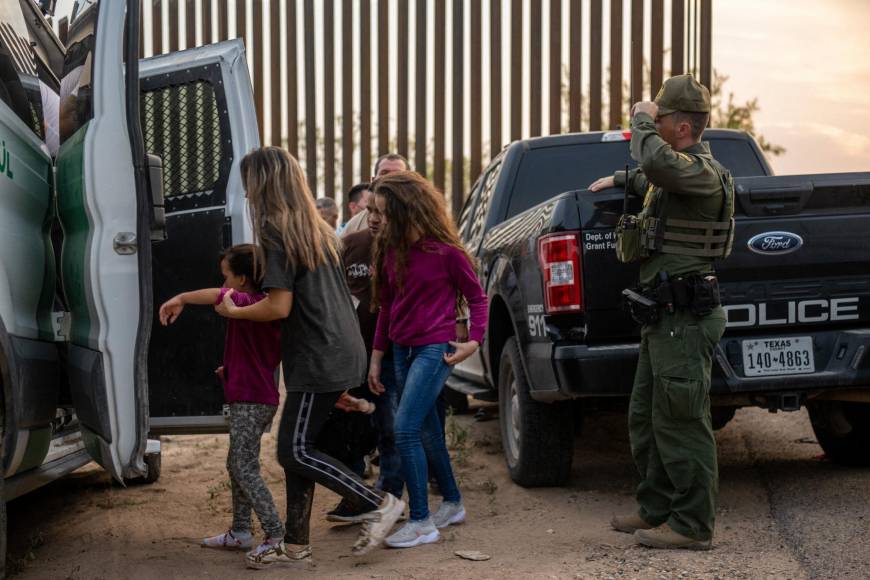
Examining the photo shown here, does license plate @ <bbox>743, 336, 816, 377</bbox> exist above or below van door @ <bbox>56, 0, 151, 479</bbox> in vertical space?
below

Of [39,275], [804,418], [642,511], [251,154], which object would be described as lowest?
[804,418]

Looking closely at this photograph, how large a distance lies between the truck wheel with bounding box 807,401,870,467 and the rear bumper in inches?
30.0

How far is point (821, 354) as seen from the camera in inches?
203

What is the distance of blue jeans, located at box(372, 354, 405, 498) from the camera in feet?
19.0

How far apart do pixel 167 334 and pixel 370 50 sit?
685cm

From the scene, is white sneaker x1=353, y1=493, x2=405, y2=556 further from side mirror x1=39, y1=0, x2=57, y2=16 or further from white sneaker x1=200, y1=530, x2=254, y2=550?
side mirror x1=39, y1=0, x2=57, y2=16

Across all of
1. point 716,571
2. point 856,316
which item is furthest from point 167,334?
point 856,316

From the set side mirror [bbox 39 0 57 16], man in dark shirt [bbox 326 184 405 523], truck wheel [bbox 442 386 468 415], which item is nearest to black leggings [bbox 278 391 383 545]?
man in dark shirt [bbox 326 184 405 523]

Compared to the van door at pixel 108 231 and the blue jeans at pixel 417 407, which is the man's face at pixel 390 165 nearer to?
the blue jeans at pixel 417 407

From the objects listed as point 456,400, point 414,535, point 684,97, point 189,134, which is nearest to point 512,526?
point 414,535

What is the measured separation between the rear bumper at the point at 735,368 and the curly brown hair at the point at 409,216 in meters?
0.68

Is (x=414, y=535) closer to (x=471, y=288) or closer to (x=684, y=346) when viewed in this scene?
(x=471, y=288)

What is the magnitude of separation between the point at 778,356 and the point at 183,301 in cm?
250

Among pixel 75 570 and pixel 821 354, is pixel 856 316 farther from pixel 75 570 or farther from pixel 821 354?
pixel 75 570
